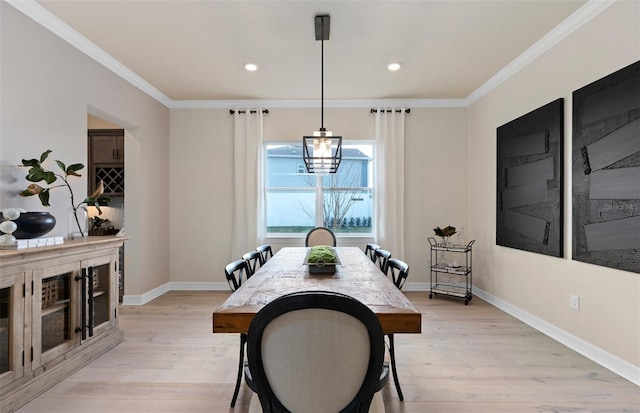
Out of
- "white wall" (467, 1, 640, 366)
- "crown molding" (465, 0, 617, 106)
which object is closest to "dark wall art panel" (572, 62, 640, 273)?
"white wall" (467, 1, 640, 366)

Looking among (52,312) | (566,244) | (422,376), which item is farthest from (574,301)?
(52,312)

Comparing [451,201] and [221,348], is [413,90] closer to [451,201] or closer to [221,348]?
[451,201]

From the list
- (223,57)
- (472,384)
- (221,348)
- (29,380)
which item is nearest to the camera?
(29,380)

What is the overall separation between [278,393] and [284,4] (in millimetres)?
2617

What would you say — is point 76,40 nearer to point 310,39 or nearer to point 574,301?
point 310,39

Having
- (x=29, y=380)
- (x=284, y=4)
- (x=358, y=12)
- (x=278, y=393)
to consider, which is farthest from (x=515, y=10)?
(x=29, y=380)

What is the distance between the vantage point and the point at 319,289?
200 centimetres

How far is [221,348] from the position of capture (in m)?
2.91

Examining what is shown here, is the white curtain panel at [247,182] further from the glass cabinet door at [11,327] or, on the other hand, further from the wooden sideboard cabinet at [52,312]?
the glass cabinet door at [11,327]

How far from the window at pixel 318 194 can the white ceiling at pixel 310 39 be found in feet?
3.33

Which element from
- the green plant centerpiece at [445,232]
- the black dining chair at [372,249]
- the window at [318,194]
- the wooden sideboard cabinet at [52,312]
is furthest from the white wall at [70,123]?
the green plant centerpiece at [445,232]

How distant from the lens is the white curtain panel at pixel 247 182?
4.81m

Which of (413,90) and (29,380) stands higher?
(413,90)

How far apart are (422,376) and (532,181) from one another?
227cm
